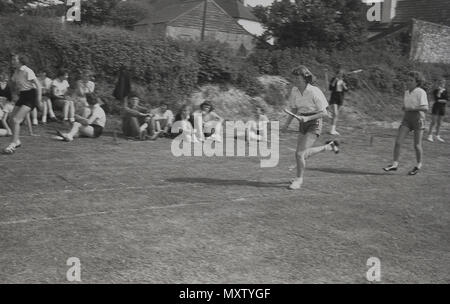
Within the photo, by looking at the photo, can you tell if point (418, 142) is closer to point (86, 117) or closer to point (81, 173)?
point (81, 173)

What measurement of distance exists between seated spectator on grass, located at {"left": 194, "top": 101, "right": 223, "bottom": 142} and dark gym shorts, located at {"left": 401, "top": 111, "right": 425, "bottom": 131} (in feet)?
17.0

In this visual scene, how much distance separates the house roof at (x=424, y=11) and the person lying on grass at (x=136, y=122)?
37.9m

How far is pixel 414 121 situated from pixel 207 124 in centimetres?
567

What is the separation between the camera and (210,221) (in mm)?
6559

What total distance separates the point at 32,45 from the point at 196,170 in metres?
8.25

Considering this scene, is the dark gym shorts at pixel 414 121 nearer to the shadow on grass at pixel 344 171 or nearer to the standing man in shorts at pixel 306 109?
the shadow on grass at pixel 344 171

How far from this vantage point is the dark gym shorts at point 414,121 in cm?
1023

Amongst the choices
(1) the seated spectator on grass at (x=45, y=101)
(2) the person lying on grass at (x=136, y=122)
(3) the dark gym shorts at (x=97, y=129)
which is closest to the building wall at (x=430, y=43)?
(2) the person lying on grass at (x=136, y=122)

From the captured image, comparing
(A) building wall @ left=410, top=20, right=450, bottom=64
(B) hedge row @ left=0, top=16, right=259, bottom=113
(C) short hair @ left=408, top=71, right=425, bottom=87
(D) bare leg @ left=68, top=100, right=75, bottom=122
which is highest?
(A) building wall @ left=410, top=20, right=450, bottom=64

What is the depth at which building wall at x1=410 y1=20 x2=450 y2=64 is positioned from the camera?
111ft

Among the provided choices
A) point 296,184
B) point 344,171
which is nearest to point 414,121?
point 344,171

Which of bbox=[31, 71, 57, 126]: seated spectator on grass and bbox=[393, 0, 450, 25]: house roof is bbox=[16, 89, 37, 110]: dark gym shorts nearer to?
bbox=[31, 71, 57, 126]: seated spectator on grass

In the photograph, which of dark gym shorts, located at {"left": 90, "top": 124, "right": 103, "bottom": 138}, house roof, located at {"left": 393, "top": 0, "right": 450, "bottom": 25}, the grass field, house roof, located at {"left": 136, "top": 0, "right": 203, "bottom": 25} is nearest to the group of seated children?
dark gym shorts, located at {"left": 90, "top": 124, "right": 103, "bottom": 138}

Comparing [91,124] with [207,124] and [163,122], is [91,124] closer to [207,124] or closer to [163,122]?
[163,122]
